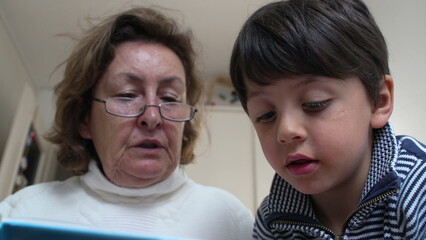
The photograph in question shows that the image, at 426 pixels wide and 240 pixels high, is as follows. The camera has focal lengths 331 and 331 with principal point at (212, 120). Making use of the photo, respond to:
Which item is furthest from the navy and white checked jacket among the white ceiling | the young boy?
the white ceiling

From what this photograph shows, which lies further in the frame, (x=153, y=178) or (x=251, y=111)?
(x=153, y=178)

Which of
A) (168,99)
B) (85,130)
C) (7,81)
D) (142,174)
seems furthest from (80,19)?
(142,174)

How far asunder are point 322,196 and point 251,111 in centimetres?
23

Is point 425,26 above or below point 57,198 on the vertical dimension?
above

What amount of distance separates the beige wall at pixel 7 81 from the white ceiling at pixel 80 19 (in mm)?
73

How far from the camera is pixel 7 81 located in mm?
2018

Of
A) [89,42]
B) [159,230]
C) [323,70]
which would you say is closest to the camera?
[323,70]

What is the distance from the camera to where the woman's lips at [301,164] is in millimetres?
556

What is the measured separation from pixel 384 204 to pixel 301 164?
0.53ft

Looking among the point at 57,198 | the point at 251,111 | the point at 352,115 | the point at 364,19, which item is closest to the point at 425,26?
the point at 364,19

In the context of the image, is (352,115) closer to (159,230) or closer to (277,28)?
(277,28)

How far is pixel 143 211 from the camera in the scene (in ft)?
3.05

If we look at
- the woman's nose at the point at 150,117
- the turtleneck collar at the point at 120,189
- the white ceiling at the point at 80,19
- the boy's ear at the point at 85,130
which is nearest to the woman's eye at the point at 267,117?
the woman's nose at the point at 150,117

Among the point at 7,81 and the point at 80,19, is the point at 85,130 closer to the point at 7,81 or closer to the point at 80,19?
the point at 80,19
